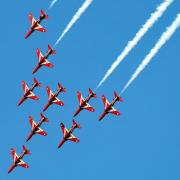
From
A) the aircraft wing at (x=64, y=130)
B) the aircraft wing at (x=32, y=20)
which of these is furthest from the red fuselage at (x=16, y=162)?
the aircraft wing at (x=32, y=20)

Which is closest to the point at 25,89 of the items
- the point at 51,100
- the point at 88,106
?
the point at 51,100

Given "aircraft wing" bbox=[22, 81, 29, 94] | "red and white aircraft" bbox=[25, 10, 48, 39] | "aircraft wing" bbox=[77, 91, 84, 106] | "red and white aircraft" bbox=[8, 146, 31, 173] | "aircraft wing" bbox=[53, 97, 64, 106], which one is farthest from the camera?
"aircraft wing" bbox=[22, 81, 29, 94]

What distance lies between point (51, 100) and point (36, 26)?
741 centimetres

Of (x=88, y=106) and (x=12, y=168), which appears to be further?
(x=12, y=168)

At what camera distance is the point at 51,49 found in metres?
63.2

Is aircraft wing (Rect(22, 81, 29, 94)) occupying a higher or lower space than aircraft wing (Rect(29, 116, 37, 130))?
higher

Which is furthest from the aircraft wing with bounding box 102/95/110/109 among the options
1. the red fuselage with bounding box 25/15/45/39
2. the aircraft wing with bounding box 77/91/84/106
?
the red fuselage with bounding box 25/15/45/39

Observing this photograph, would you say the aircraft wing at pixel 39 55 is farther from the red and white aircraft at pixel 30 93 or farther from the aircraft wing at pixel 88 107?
the aircraft wing at pixel 88 107

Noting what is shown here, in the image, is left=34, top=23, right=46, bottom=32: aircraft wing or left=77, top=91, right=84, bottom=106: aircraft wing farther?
left=34, top=23, right=46, bottom=32: aircraft wing

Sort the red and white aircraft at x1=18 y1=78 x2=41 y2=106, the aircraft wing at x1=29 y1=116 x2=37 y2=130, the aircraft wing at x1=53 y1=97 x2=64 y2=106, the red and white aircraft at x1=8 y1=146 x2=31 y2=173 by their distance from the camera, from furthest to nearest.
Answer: the aircraft wing at x1=29 y1=116 x2=37 y2=130, the red and white aircraft at x1=8 y1=146 x2=31 y2=173, the red and white aircraft at x1=18 y1=78 x2=41 y2=106, the aircraft wing at x1=53 y1=97 x2=64 y2=106

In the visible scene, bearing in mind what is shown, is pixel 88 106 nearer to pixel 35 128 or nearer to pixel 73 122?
pixel 73 122

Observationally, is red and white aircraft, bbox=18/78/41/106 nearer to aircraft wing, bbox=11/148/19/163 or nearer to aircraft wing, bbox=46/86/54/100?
aircraft wing, bbox=46/86/54/100

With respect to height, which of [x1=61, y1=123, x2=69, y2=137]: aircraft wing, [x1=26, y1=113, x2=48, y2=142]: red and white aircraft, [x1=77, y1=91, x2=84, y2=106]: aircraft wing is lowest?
[x1=26, y1=113, x2=48, y2=142]: red and white aircraft

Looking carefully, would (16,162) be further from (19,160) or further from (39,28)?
(39,28)
